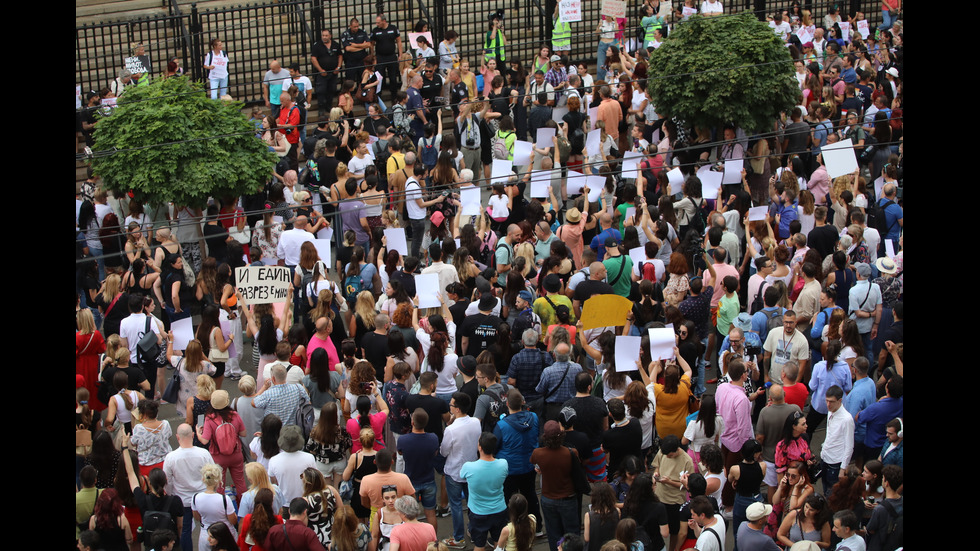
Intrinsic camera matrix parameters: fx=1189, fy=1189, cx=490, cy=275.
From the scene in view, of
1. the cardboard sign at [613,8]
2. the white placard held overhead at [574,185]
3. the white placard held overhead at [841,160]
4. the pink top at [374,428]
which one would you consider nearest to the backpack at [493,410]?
the pink top at [374,428]

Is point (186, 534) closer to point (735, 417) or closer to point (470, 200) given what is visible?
point (735, 417)

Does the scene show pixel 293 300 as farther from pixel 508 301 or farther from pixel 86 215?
pixel 86 215

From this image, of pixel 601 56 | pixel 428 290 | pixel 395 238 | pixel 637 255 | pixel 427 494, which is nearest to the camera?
pixel 427 494

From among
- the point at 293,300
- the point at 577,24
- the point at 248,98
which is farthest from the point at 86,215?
the point at 577,24

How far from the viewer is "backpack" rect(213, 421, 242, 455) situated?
994cm

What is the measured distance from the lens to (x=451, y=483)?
991 cm

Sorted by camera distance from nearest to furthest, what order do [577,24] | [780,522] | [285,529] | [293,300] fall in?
[285,529] → [780,522] → [293,300] → [577,24]

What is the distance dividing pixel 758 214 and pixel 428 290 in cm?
400

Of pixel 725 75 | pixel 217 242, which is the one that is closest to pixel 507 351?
pixel 217 242

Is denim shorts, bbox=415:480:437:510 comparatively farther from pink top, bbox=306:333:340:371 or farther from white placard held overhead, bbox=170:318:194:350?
white placard held overhead, bbox=170:318:194:350

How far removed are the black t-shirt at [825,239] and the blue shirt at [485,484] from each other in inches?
219

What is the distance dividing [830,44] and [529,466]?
14.5 m

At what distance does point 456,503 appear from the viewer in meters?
10.0

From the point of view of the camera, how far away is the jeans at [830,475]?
998cm
